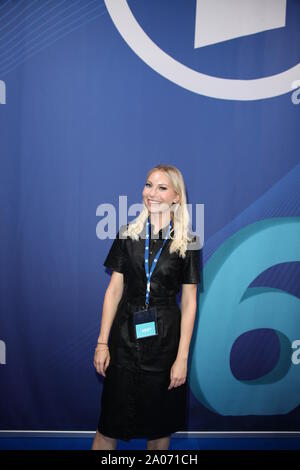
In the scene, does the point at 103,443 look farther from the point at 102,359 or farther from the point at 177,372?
the point at 177,372

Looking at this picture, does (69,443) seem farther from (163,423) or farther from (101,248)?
(101,248)

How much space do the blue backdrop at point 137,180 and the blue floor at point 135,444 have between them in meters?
0.09

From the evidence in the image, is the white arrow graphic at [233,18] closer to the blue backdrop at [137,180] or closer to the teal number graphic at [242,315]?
the blue backdrop at [137,180]

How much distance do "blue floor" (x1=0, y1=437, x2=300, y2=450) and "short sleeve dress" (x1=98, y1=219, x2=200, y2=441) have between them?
0.69 metres

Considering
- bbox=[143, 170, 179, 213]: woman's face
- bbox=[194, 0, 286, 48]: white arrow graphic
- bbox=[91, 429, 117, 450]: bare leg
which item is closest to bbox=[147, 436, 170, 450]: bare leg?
bbox=[91, 429, 117, 450]: bare leg

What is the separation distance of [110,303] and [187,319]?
412 millimetres

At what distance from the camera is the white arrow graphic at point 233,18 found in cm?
232

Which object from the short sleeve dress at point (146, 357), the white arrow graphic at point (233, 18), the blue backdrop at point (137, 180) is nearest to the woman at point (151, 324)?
the short sleeve dress at point (146, 357)

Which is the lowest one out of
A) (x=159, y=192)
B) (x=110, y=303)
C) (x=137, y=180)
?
(x=110, y=303)

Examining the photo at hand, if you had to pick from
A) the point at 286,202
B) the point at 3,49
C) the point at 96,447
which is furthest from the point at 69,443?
the point at 3,49

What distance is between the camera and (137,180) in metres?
2.39

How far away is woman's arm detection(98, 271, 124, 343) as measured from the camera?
6.22 feet

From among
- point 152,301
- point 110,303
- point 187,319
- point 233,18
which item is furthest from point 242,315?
point 233,18

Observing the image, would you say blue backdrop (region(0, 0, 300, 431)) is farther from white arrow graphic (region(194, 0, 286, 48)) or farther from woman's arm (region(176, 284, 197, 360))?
woman's arm (region(176, 284, 197, 360))
